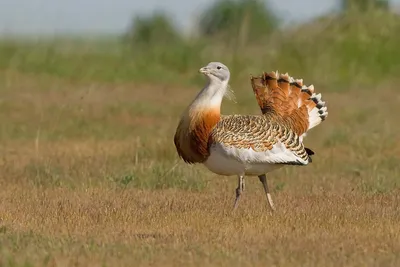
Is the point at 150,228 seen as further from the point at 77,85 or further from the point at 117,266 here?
the point at 77,85

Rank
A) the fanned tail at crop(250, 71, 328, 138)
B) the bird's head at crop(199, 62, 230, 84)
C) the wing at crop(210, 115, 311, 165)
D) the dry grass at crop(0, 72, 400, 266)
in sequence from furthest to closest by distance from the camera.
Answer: the fanned tail at crop(250, 71, 328, 138), the bird's head at crop(199, 62, 230, 84), the wing at crop(210, 115, 311, 165), the dry grass at crop(0, 72, 400, 266)

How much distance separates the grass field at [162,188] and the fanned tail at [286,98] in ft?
2.12

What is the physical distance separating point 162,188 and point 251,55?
36.0 ft

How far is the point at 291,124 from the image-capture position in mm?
8430

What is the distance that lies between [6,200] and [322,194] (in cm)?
257

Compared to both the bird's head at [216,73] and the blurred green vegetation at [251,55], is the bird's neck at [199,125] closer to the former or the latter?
the bird's head at [216,73]

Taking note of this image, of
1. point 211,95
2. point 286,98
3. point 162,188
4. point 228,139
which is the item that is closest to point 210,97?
point 211,95

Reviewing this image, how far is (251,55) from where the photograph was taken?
20.0 metres

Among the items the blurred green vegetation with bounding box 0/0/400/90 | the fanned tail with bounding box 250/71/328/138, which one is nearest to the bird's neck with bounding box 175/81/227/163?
the fanned tail with bounding box 250/71/328/138

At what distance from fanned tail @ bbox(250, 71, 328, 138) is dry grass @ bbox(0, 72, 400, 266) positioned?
655 mm

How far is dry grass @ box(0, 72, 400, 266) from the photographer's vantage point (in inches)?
236

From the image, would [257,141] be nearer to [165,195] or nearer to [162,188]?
[165,195]

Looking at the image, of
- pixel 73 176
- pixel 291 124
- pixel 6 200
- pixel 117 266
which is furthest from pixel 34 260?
pixel 73 176

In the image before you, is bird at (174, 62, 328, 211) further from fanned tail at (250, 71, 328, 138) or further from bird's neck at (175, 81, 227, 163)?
fanned tail at (250, 71, 328, 138)
